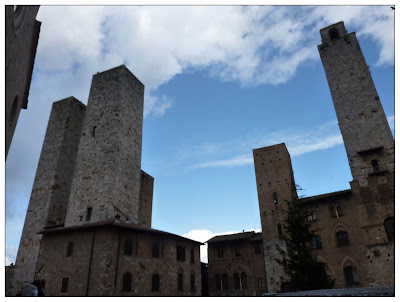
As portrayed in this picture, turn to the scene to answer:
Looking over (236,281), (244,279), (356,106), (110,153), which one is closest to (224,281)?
(236,281)

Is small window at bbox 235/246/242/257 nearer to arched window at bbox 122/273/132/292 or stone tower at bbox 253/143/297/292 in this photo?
stone tower at bbox 253/143/297/292

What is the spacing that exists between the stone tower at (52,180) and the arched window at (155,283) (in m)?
9.35

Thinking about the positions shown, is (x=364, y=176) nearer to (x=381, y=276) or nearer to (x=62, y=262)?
(x=381, y=276)

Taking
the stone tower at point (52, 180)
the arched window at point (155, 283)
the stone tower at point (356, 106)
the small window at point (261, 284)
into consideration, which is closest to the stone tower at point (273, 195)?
the small window at point (261, 284)

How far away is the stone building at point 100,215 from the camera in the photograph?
63.3ft

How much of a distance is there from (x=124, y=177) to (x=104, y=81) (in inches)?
398

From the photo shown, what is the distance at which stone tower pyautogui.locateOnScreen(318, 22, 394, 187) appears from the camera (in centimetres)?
2328

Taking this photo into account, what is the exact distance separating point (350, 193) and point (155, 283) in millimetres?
16253

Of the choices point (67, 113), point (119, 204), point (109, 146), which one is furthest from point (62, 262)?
point (67, 113)

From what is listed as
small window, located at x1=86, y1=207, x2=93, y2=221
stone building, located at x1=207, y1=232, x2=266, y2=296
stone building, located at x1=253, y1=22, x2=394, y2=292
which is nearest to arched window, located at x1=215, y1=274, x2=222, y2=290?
stone building, located at x1=207, y1=232, x2=266, y2=296

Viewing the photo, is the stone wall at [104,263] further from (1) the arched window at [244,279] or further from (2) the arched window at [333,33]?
(2) the arched window at [333,33]

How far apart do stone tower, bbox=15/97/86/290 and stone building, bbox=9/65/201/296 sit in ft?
0.29

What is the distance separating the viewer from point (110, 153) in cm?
2452

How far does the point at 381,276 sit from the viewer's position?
66.0ft
